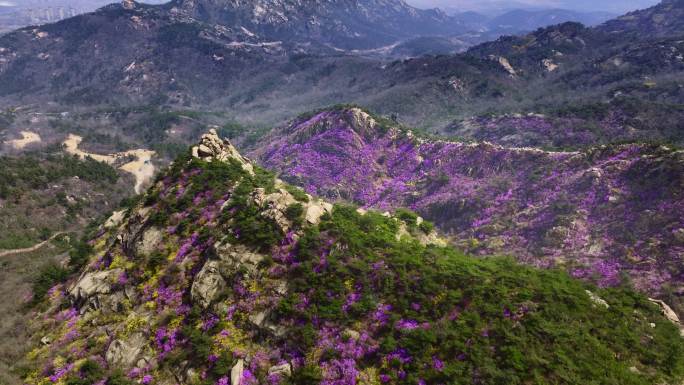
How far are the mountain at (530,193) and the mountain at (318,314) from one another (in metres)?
15.9

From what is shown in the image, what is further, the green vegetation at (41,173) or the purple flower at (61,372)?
the green vegetation at (41,173)

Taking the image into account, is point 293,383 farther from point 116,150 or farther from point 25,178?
point 116,150

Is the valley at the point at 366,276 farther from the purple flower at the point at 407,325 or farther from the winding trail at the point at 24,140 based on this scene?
the winding trail at the point at 24,140

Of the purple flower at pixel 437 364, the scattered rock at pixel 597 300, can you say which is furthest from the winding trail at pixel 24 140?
the scattered rock at pixel 597 300

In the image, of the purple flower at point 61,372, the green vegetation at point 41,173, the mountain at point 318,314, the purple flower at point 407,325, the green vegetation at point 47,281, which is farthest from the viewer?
the green vegetation at point 41,173

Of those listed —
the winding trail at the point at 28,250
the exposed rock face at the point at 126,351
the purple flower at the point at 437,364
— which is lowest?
the winding trail at the point at 28,250

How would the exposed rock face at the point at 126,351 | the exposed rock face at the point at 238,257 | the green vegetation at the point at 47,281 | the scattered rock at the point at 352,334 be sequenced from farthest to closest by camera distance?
the green vegetation at the point at 47,281 → the exposed rock face at the point at 238,257 → the exposed rock face at the point at 126,351 → the scattered rock at the point at 352,334

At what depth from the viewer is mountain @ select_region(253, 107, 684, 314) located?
37750 millimetres

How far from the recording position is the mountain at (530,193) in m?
37.8

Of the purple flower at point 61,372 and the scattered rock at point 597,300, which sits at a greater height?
the scattered rock at point 597,300

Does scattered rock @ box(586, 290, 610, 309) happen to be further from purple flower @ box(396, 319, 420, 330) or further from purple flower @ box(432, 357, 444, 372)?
purple flower @ box(396, 319, 420, 330)

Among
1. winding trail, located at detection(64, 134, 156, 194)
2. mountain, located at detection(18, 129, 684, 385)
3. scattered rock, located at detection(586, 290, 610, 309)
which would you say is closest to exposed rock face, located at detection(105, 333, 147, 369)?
mountain, located at detection(18, 129, 684, 385)

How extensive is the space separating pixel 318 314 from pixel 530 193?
143 ft

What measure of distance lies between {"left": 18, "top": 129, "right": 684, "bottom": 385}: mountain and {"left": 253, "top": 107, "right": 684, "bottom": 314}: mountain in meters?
15.9
